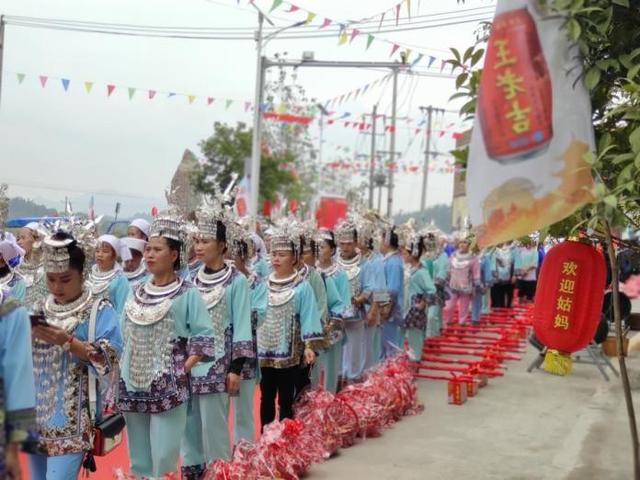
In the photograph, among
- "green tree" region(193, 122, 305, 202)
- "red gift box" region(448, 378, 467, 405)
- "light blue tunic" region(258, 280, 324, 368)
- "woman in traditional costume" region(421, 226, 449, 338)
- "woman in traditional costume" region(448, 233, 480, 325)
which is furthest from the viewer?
"green tree" region(193, 122, 305, 202)

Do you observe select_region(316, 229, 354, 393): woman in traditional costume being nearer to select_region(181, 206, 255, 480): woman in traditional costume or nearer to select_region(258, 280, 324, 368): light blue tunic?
select_region(258, 280, 324, 368): light blue tunic

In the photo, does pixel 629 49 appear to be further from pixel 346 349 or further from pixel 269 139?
pixel 269 139

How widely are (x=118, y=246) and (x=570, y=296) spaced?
4205 millimetres

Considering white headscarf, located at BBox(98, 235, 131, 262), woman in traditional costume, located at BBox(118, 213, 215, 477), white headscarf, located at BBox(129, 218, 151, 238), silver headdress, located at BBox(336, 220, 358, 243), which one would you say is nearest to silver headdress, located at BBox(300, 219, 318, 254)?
silver headdress, located at BBox(336, 220, 358, 243)

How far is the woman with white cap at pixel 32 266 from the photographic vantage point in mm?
6082

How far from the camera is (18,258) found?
294 inches

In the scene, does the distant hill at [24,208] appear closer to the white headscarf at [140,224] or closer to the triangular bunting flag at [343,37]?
the white headscarf at [140,224]

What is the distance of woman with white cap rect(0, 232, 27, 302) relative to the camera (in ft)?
21.6

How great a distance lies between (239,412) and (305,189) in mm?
32482

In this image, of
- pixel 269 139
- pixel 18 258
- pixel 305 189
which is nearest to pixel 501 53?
pixel 18 258

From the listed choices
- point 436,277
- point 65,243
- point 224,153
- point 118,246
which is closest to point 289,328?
point 118,246

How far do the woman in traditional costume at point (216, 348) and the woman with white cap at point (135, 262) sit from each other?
1.97 meters

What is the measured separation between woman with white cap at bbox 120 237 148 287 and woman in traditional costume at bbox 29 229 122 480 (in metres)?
3.21

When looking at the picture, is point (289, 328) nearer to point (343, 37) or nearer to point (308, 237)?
point (308, 237)
